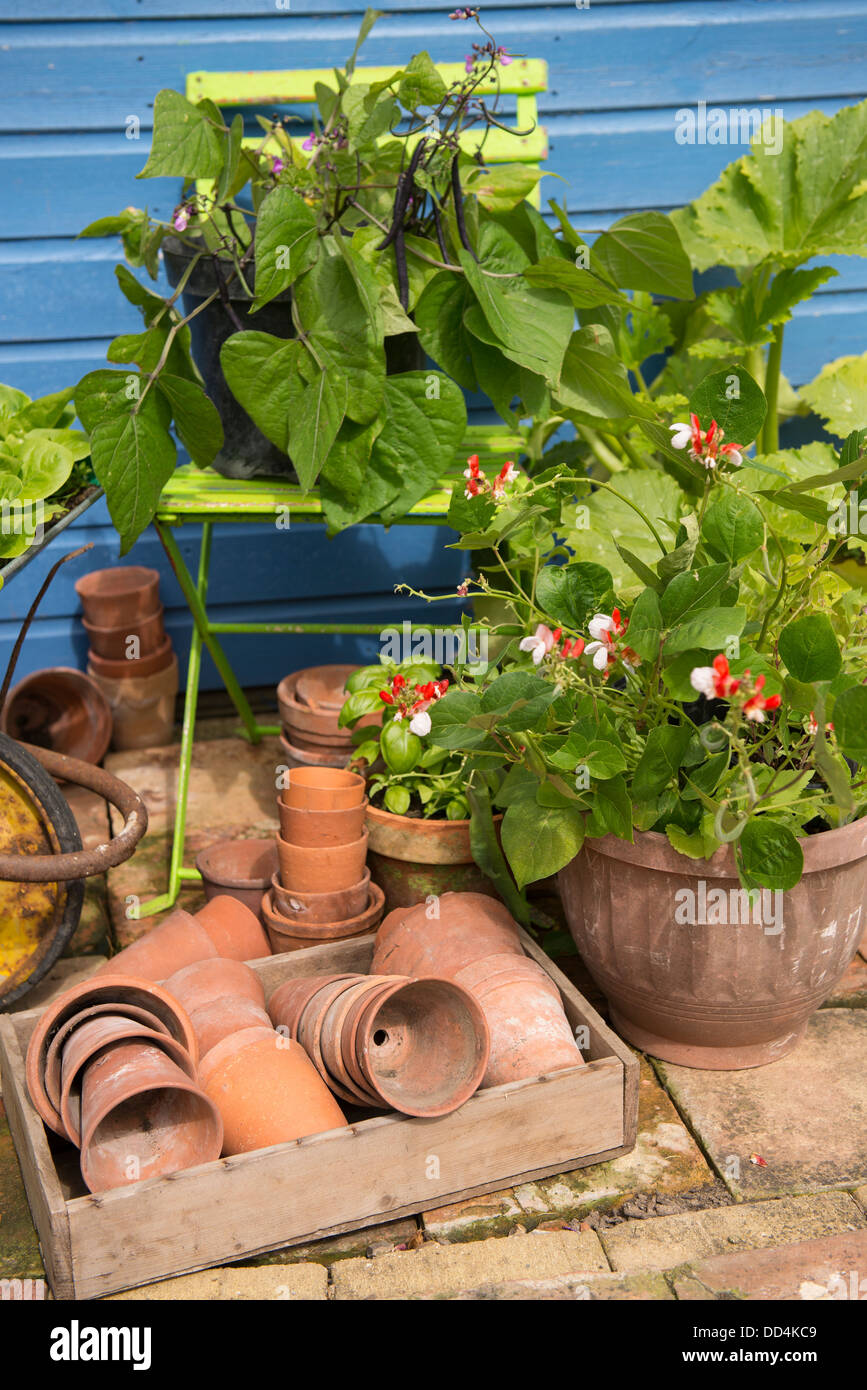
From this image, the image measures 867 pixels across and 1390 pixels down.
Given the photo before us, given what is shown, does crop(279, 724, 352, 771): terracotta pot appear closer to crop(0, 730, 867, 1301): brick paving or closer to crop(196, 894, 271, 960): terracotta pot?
crop(196, 894, 271, 960): terracotta pot

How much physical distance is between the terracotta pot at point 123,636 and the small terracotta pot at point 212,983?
127 centimetres

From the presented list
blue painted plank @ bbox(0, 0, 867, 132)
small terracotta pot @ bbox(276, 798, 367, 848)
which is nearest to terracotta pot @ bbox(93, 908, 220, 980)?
small terracotta pot @ bbox(276, 798, 367, 848)

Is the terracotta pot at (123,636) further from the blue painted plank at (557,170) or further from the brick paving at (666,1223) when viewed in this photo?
the brick paving at (666,1223)

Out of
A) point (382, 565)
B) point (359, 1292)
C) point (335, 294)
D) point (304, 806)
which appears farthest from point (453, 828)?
point (382, 565)

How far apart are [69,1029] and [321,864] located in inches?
22.6

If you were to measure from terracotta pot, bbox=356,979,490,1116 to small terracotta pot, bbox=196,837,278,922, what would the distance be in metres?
0.55

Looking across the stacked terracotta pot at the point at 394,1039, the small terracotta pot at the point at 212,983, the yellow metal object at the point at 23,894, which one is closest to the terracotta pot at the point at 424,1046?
the stacked terracotta pot at the point at 394,1039

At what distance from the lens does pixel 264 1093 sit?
1.73 metres

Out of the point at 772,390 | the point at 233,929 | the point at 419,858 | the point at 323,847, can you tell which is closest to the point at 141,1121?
the point at 233,929

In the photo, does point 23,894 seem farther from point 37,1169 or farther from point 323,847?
point 37,1169

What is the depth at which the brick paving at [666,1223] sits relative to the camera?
64.1 inches

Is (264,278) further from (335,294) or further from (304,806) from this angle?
(304,806)

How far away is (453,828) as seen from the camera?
7.24ft

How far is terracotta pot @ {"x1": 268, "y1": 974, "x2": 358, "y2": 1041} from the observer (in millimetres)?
1898
